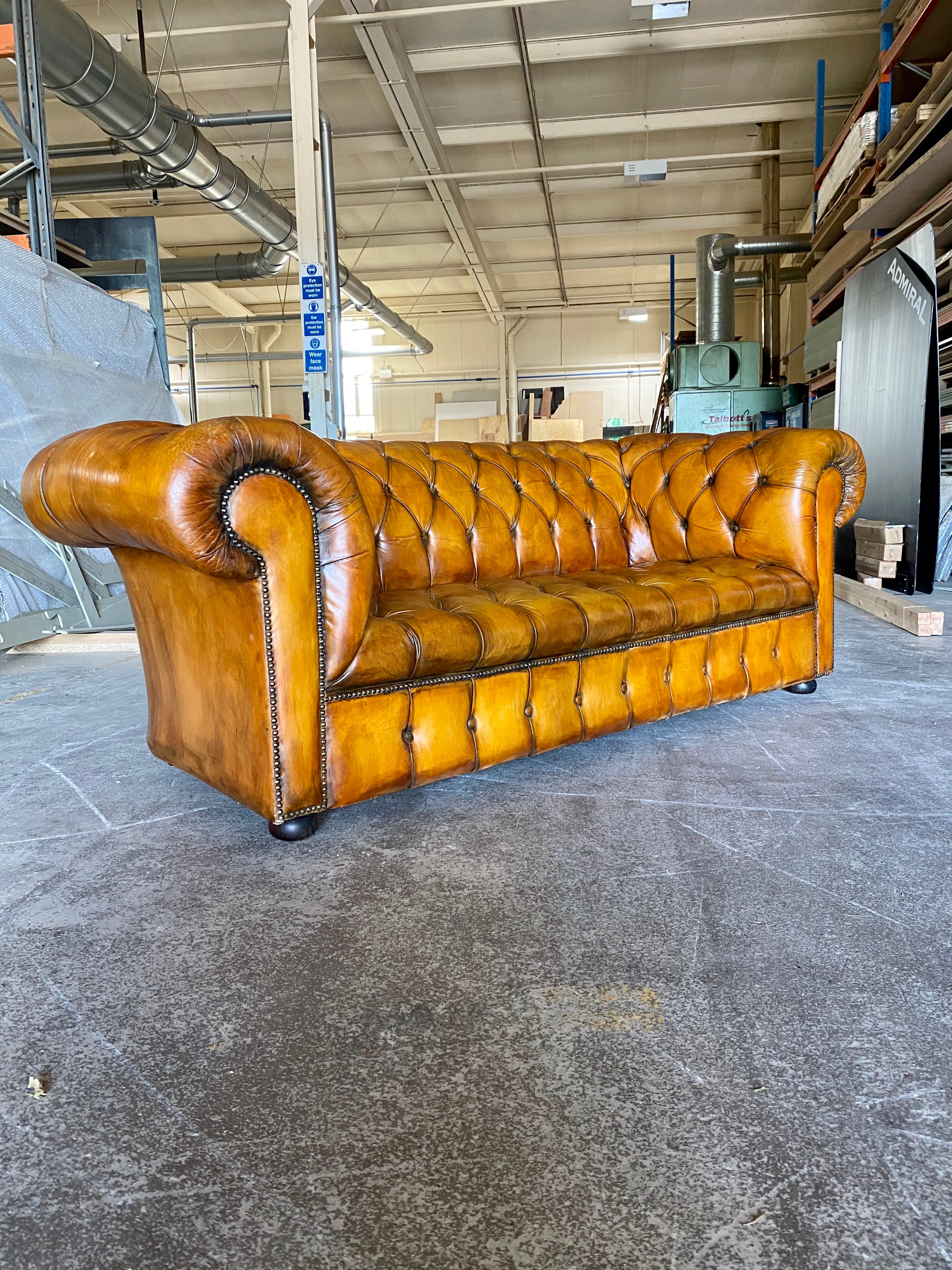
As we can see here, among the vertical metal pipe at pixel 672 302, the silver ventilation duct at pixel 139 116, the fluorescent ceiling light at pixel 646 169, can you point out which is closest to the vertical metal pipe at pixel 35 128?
the silver ventilation duct at pixel 139 116

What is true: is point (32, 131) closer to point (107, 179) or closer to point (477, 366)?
point (107, 179)

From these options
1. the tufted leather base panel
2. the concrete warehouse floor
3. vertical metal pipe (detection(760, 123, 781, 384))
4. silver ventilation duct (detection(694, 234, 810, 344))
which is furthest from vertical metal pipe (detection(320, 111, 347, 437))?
the concrete warehouse floor

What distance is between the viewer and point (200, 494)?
1412 mm

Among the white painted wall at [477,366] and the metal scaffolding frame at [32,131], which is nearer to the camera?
the metal scaffolding frame at [32,131]

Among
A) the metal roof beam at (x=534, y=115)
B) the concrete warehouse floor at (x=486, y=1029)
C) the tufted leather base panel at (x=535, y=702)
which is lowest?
the concrete warehouse floor at (x=486, y=1029)

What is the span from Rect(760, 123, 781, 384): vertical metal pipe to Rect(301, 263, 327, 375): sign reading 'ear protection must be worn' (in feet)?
16.4

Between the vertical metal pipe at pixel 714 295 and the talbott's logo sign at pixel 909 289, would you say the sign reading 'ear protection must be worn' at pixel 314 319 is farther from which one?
the vertical metal pipe at pixel 714 295

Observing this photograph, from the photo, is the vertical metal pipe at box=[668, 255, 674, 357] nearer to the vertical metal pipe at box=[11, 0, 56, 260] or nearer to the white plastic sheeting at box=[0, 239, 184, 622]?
the white plastic sheeting at box=[0, 239, 184, 622]

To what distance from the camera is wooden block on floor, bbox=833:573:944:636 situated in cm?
355

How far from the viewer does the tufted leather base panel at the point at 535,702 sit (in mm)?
1680

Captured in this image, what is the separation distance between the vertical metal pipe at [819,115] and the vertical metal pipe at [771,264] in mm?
628

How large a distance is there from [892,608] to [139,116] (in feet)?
18.2

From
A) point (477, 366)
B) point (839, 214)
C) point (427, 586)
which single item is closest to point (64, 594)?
point (427, 586)

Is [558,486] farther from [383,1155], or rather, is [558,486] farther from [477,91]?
[477,91]
